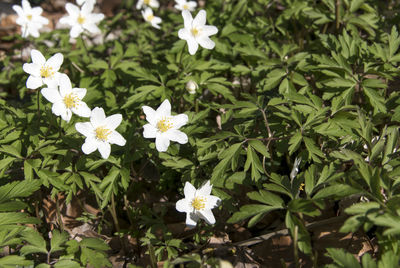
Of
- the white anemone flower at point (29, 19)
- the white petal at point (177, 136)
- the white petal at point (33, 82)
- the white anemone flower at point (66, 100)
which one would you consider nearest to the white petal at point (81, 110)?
the white anemone flower at point (66, 100)

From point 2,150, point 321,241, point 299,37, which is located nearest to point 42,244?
point 2,150

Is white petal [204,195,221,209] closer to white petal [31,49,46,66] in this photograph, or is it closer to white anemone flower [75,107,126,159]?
white anemone flower [75,107,126,159]

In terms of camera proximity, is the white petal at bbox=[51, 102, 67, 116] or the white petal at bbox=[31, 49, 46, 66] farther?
the white petal at bbox=[31, 49, 46, 66]

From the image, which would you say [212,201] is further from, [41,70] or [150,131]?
[41,70]

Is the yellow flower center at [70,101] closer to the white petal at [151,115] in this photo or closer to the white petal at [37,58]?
the white petal at [37,58]

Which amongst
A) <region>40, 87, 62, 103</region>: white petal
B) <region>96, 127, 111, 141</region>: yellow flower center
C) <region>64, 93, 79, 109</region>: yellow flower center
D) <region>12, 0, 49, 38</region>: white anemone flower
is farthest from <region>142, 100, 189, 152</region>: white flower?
<region>12, 0, 49, 38</region>: white anemone flower

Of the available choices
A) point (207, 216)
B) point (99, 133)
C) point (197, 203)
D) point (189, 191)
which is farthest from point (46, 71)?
point (207, 216)
